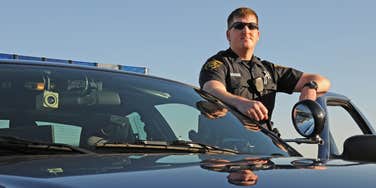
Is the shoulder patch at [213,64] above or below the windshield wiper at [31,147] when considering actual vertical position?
above

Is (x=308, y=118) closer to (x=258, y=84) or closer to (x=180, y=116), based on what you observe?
(x=180, y=116)

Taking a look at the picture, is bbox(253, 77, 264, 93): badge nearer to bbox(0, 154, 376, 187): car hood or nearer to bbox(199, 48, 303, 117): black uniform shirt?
bbox(199, 48, 303, 117): black uniform shirt

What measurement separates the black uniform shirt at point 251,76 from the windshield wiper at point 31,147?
2.01 meters

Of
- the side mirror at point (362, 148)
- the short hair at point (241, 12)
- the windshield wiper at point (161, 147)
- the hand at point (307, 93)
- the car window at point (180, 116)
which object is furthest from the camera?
the short hair at point (241, 12)

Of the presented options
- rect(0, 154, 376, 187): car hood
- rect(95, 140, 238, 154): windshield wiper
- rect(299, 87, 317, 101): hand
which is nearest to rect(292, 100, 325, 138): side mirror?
rect(95, 140, 238, 154): windshield wiper

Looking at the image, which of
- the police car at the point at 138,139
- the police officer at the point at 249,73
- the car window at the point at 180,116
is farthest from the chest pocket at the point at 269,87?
the car window at the point at 180,116

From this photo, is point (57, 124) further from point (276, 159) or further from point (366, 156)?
point (366, 156)

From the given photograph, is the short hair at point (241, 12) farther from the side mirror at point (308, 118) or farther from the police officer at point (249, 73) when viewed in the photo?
the side mirror at point (308, 118)

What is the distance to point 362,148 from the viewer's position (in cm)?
297

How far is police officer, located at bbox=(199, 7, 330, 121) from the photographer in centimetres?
452

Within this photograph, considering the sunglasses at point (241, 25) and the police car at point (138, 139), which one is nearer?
the police car at point (138, 139)

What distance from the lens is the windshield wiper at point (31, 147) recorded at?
245cm

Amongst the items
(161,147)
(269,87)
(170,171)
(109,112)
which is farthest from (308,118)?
(269,87)

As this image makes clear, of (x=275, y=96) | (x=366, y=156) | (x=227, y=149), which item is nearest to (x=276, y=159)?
(x=227, y=149)
